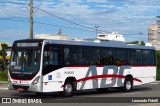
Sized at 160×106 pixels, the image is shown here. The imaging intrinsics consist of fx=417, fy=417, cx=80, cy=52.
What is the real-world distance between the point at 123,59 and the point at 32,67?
7795 mm

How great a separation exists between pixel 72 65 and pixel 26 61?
2714mm

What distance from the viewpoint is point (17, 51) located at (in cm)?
2095

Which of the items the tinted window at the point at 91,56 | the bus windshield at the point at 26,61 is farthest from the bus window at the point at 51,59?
the tinted window at the point at 91,56

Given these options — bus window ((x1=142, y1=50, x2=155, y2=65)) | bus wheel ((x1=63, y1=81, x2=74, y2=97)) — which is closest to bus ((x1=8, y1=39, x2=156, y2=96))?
bus wheel ((x1=63, y1=81, x2=74, y2=97))

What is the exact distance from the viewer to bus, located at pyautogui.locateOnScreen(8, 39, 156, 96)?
1994 centimetres

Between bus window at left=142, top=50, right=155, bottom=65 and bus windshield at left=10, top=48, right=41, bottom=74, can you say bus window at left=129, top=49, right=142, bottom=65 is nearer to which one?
bus window at left=142, top=50, right=155, bottom=65

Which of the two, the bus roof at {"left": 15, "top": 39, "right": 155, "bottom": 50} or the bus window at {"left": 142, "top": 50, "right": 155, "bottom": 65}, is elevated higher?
the bus roof at {"left": 15, "top": 39, "right": 155, "bottom": 50}

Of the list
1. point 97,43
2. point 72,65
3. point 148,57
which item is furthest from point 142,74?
point 72,65

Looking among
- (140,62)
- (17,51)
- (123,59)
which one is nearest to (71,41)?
(17,51)

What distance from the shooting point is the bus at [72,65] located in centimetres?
1994

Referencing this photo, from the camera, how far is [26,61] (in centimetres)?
2014

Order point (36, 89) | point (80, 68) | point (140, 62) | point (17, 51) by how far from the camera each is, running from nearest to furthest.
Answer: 1. point (36, 89)
2. point (17, 51)
3. point (80, 68)
4. point (140, 62)

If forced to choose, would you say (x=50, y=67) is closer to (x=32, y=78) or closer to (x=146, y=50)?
(x=32, y=78)

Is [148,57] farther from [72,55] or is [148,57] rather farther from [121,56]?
[72,55]
